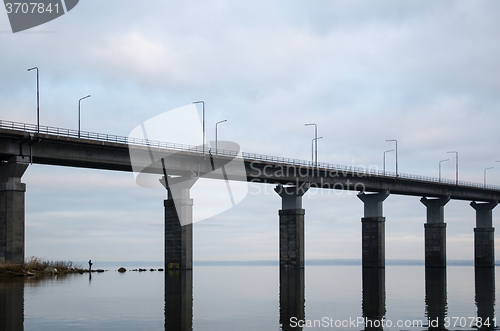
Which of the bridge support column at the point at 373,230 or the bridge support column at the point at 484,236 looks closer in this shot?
the bridge support column at the point at 373,230

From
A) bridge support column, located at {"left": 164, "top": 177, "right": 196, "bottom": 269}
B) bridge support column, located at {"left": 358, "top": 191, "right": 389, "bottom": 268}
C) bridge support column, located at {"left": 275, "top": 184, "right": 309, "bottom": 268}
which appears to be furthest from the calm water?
bridge support column, located at {"left": 358, "top": 191, "right": 389, "bottom": 268}

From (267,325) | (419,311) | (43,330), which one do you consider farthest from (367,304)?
(43,330)

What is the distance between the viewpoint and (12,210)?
5981 cm

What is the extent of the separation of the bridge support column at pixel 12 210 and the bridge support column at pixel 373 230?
61.3m

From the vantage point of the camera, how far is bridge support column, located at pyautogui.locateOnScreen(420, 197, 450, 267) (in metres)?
115

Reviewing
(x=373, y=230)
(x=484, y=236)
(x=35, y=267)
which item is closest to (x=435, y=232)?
(x=484, y=236)

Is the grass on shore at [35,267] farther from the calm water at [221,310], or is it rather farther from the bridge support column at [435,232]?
the bridge support column at [435,232]

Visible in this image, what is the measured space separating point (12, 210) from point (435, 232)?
8396 cm

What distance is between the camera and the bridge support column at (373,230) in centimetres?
10194

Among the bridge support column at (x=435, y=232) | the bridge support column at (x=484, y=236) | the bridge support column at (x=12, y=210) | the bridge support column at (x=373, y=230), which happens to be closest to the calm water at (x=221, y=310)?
the bridge support column at (x=12, y=210)

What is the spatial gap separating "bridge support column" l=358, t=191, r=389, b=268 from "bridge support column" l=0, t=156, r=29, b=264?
61333 mm

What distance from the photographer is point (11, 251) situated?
59406 millimetres

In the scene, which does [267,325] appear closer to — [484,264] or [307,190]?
[307,190]

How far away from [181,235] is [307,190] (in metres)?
23.6
